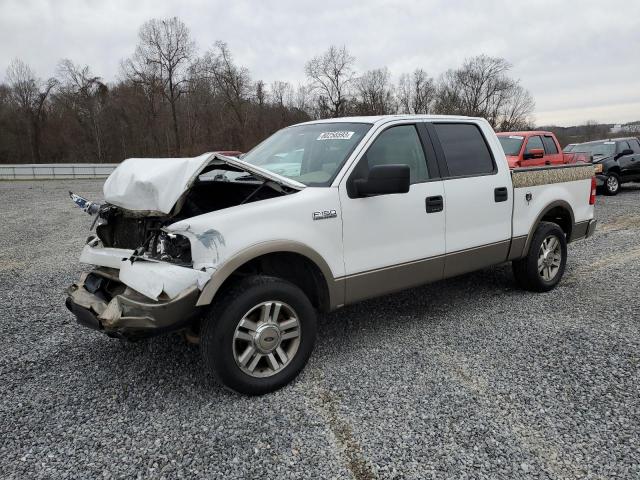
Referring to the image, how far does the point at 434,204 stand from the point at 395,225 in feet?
1.59

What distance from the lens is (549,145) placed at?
13.5 m

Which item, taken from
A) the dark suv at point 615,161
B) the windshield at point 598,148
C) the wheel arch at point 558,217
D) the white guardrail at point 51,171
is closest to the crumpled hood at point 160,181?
the wheel arch at point 558,217

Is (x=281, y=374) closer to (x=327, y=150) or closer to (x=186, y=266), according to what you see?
(x=186, y=266)

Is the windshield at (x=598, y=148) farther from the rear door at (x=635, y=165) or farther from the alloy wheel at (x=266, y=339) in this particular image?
the alloy wheel at (x=266, y=339)

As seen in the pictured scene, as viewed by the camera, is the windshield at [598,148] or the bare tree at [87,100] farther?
the bare tree at [87,100]

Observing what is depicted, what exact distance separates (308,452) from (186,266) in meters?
1.34

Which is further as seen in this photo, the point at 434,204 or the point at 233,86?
the point at 233,86

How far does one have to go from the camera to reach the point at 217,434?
9.32 ft

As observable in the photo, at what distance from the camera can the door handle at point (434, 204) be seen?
4.06m

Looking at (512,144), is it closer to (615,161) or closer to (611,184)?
(611,184)

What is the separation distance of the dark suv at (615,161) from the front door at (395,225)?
533 inches

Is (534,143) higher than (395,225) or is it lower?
higher

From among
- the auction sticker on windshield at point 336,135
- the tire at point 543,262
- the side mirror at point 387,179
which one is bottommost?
the tire at point 543,262

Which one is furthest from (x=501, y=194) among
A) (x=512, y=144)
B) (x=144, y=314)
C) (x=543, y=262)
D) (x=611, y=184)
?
(x=611, y=184)
